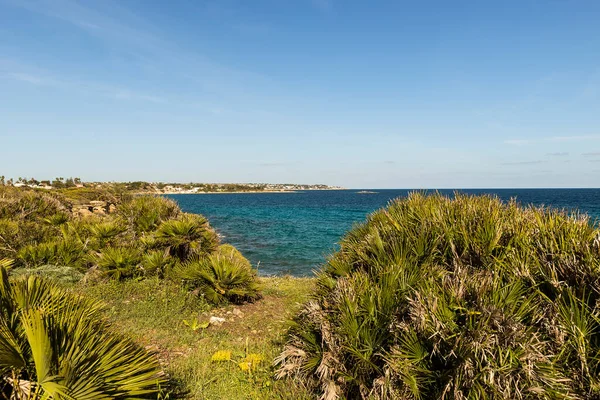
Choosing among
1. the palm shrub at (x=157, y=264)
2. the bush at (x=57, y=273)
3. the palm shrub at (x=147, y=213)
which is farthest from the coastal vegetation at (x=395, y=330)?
the palm shrub at (x=147, y=213)

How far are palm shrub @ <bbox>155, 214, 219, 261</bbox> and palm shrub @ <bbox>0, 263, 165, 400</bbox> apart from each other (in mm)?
7688

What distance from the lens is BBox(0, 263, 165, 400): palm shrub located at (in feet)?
7.99

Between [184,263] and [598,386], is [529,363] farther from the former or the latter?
[184,263]

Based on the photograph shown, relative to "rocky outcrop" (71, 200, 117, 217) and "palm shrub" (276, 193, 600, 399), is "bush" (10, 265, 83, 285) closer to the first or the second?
"palm shrub" (276, 193, 600, 399)

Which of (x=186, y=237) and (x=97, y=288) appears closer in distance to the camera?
(x=97, y=288)

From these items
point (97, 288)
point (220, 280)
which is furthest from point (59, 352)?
point (97, 288)

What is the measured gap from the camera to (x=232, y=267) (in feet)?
31.5

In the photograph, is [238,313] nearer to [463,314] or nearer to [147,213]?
[463,314]

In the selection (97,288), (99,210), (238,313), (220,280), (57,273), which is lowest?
(238,313)

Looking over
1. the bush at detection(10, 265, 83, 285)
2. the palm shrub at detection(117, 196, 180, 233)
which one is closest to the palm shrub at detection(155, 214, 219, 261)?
the palm shrub at detection(117, 196, 180, 233)

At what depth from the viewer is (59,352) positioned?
A: 8.71 feet

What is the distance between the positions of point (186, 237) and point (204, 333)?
4423 millimetres

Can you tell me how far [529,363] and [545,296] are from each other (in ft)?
2.76

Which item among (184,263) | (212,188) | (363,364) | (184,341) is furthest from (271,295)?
(212,188)
